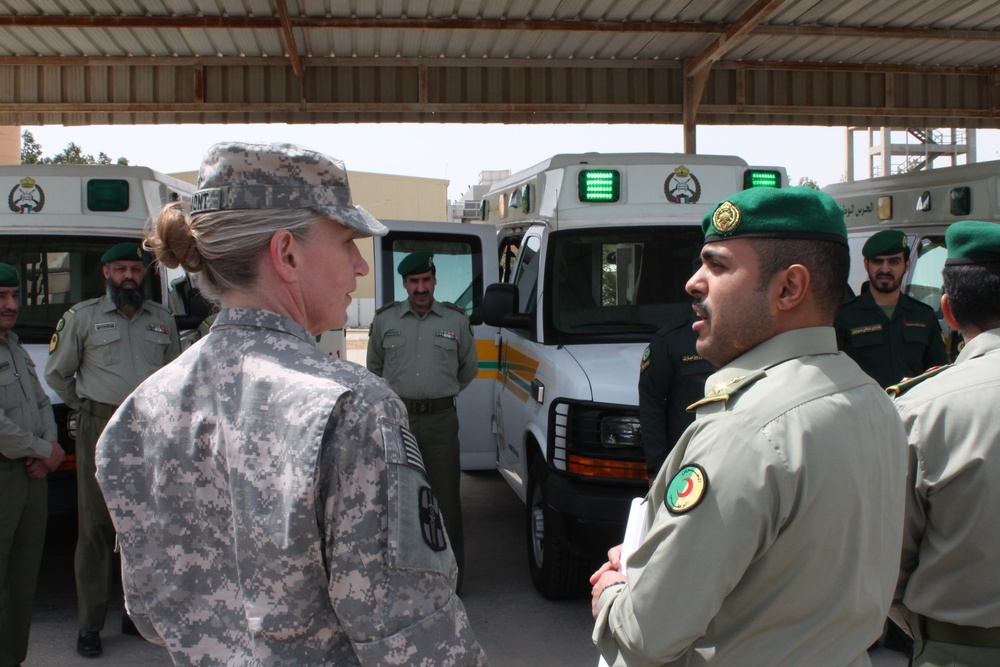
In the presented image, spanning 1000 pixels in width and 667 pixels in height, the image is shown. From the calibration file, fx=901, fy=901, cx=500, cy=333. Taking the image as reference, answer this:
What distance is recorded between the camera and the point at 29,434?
4.34m

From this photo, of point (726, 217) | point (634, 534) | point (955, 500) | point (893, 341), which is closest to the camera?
point (726, 217)

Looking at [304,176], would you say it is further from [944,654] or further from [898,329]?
[898,329]

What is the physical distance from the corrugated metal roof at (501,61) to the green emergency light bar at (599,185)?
392cm

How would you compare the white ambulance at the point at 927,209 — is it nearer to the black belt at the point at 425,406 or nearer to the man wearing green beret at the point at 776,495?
the black belt at the point at 425,406

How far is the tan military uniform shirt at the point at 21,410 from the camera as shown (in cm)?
428

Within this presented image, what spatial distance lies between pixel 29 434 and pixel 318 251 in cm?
349

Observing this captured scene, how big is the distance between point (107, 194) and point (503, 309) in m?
2.78

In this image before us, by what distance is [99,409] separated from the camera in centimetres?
493

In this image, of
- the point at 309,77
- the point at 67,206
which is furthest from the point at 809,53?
the point at 67,206

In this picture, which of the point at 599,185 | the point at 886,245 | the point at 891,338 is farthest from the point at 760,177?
the point at 891,338

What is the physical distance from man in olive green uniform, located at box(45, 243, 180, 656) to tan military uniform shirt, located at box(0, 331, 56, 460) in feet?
0.94

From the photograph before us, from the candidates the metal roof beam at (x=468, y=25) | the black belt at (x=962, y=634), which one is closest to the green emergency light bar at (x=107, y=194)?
the metal roof beam at (x=468, y=25)

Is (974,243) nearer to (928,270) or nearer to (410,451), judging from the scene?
(410,451)

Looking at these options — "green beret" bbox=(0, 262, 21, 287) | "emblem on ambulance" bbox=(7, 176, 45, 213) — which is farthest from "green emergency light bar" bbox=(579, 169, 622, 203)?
"emblem on ambulance" bbox=(7, 176, 45, 213)
